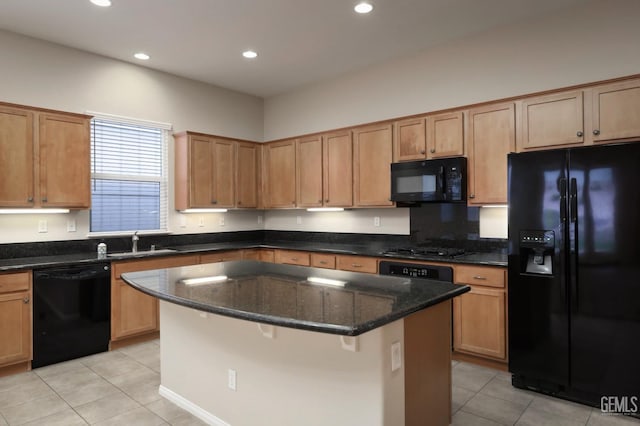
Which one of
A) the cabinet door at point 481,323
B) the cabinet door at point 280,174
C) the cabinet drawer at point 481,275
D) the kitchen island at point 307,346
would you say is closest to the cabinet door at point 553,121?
the cabinet drawer at point 481,275

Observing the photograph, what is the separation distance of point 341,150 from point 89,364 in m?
3.32

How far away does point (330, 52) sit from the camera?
4.30m

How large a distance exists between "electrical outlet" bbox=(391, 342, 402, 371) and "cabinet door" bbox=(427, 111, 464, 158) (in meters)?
2.40

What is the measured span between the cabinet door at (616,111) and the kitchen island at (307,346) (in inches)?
75.4

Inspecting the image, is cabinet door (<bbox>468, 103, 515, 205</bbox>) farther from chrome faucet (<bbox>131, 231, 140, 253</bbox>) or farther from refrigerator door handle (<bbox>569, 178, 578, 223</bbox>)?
chrome faucet (<bbox>131, 231, 140, 253</bbox>)

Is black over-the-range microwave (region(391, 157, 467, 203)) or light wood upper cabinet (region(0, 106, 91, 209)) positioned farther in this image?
→ black over-the-range microwave (region(391, 157, 467, 203))

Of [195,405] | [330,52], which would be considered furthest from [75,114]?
[195,405]

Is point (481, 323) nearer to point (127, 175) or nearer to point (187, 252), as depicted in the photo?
point (187, 252)

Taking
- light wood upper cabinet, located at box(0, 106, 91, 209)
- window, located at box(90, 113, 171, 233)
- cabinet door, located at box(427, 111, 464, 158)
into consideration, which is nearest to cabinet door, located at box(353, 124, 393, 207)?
cabinet door, located at box(427, 111, 464, 158)

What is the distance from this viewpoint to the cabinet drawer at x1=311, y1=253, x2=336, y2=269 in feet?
14.5

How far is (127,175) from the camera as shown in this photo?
4629 mm

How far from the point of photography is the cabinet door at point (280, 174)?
17.4ft

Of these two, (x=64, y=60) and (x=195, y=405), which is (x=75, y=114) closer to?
(x=64, y=60)

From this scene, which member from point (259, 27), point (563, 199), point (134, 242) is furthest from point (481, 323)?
point (134, 242)
